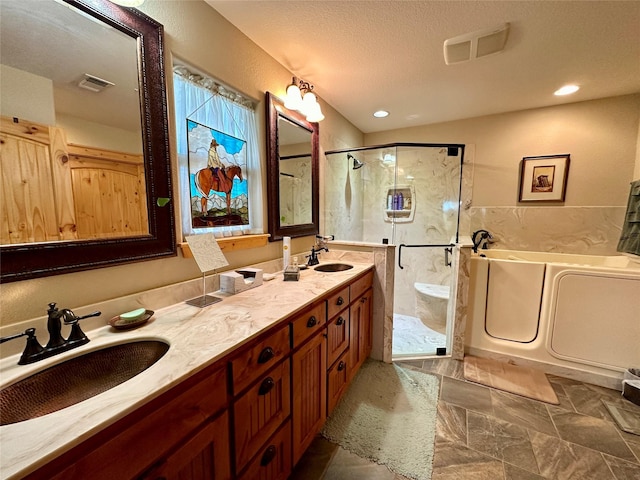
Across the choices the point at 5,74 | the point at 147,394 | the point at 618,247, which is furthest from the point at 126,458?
the point at 618,247

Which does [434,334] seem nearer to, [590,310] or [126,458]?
[590,310]

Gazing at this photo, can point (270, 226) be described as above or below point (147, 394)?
above

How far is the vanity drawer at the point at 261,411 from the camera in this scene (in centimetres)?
88

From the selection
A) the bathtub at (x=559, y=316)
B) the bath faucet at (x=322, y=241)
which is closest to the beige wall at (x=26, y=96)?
the bath faucet at (x=322, y=241)

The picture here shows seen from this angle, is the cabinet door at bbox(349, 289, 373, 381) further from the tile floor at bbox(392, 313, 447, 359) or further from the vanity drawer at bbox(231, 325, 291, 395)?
the vanity drawer at bbox(231, 325, 291, 395)

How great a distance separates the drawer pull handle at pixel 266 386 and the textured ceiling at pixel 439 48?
183 cm

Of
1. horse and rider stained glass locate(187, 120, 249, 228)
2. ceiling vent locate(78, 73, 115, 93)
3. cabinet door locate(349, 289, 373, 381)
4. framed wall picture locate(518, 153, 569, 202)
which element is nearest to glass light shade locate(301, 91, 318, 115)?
horse and rider stained glass locate(187, 120, 249, 228)

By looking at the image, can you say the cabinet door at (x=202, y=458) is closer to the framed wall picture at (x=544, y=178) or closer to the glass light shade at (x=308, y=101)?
the glass light shade at (x=308, y=101)

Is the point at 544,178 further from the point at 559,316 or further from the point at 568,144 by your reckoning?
the point at 559,316

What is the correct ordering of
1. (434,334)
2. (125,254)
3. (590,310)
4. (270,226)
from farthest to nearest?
(434,334) < (590,310) < (270,226) < (125,254)

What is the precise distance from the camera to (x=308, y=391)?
4.21ft

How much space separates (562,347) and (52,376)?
121 inches

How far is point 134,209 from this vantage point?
1.08 metres

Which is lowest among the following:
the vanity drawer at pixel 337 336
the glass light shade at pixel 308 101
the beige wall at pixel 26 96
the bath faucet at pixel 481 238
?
the vanity drawer at pixel 337 336
